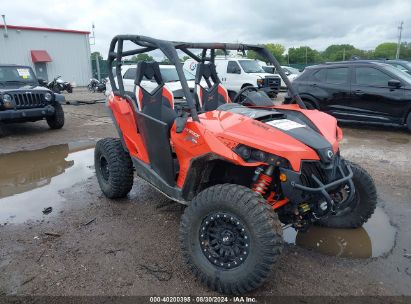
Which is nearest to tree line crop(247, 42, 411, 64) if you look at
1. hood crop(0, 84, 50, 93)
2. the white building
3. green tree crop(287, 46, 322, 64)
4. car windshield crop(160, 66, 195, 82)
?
green tree crop(287, 46, 322, 64)

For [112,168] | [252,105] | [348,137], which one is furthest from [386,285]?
[348,137]

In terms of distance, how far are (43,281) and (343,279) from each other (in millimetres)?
2393

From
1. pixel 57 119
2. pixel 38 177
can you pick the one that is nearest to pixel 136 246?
pixel 38 177

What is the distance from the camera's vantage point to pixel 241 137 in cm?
280

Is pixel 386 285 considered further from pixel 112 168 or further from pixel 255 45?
pixel 112 168

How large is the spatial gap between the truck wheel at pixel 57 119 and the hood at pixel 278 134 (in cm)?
704

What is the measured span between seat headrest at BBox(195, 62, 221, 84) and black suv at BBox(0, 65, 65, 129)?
5.66m

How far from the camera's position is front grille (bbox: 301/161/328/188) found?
2.81 meters

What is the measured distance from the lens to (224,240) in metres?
2.72

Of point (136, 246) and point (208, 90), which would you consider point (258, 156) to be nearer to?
point (136, 246)

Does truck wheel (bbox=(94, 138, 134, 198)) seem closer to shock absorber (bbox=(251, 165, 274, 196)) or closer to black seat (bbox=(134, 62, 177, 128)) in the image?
black seat (bbox=(134, 62, 177, 128))

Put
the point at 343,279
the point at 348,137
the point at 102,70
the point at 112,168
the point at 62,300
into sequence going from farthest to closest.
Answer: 1. the point at 102,70
2. the point at 348,137
3. the point at 112,168
4. the point at 343,279
5. the point at 62,300

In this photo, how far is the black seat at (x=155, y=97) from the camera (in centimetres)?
358

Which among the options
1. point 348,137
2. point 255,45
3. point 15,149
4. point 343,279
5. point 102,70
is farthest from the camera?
point 102,70
